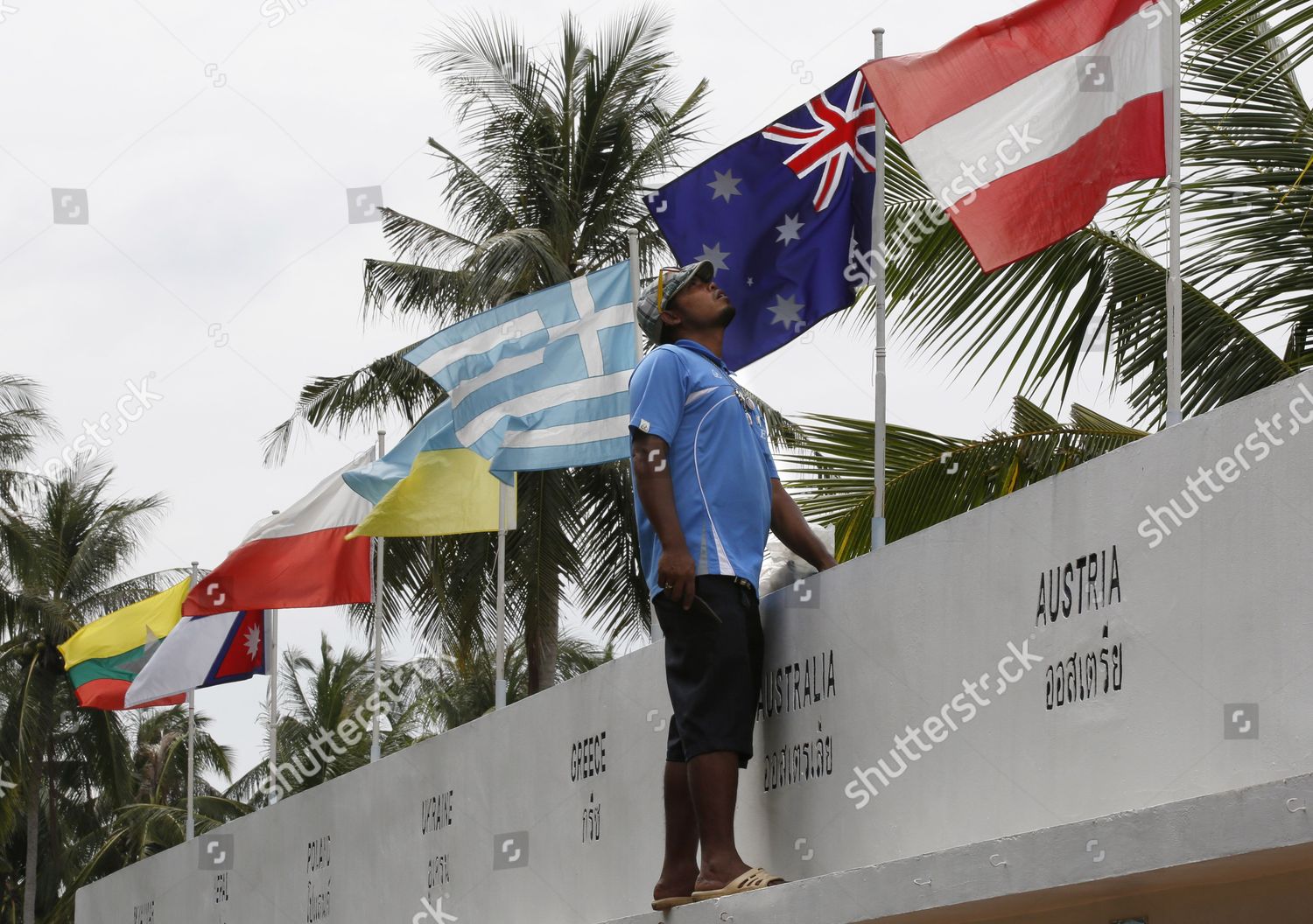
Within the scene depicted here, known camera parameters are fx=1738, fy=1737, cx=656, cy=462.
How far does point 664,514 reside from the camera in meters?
5.20

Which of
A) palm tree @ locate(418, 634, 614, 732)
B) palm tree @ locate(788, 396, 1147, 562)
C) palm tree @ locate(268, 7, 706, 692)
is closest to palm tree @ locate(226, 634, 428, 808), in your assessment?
palm tree @ locate(418, 634, 614, 732)

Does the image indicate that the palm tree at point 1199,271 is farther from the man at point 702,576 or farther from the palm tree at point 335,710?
the palm tree at point 335,710

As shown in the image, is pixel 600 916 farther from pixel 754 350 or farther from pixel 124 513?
pixel 124 513

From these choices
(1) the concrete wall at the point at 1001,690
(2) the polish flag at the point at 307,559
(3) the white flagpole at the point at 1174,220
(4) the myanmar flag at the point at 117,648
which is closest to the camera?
(1) the concrete wall at the point at 1001,690

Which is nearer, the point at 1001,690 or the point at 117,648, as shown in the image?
the point at 1001,690

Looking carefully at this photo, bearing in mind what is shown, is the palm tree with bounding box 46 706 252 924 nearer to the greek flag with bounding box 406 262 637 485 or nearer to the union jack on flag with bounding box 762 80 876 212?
the greek flag with bounding box 406 262 637 485

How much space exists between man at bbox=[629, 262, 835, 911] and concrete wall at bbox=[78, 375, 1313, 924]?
33cm

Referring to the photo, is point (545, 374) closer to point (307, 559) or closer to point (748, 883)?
point (307, 559)

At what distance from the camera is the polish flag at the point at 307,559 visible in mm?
12094

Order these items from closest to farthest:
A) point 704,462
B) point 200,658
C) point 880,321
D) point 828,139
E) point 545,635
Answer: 1. point 704,462
2. point 880,321
3. point 828,139
4. point 200,658
5. point 545,635

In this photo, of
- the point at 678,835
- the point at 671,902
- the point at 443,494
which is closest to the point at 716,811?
the point at 678,835

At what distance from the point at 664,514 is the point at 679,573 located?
19 cm

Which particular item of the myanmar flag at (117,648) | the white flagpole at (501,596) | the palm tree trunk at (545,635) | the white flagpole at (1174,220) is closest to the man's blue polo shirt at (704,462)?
the white flagpole at (1174,220)

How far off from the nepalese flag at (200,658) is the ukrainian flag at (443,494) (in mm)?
4777
